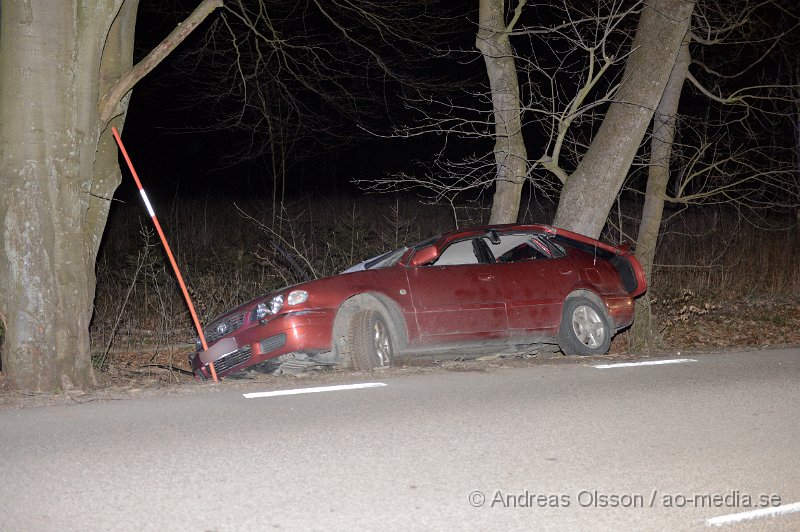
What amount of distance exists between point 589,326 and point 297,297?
3.65 m

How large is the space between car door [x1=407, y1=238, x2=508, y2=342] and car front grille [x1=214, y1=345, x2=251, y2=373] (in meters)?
1.80

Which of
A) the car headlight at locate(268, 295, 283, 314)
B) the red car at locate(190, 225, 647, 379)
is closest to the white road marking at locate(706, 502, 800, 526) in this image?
the red car at locate(190, 225, 647, 379)

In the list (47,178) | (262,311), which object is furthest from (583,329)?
(47,178)

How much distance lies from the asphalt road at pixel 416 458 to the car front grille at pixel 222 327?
1.16m

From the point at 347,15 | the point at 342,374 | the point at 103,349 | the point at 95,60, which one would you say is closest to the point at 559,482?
the point at 342,374

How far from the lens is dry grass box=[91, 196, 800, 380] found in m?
13.8

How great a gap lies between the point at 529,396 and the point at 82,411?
372 centimetres

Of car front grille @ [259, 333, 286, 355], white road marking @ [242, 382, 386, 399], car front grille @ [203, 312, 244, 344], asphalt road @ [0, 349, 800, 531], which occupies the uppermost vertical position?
car front grille @ [203, 312, 244, 344]

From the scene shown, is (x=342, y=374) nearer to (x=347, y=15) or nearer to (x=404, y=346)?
(x=404, y=346)

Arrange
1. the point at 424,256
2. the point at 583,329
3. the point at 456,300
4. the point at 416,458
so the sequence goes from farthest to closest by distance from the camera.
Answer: the point at 583,329 → the point at 456,300 → the point at 424,256 → the point at 416,458

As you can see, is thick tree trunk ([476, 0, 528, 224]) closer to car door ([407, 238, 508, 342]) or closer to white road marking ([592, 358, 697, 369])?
car door ([407, 238, 508, 342])

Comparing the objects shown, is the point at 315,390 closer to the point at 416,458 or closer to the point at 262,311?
the point at 262,311

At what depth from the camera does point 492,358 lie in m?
11.1

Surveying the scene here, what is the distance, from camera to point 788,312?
18.0 m
